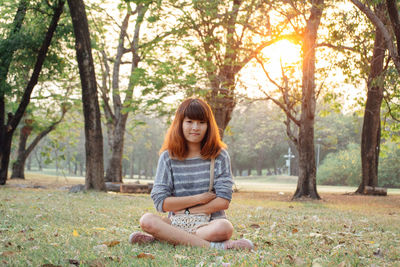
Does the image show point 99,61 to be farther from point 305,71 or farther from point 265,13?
point 305,71

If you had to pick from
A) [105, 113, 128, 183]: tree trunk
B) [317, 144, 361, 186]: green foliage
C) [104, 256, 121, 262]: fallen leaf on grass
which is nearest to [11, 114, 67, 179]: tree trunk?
[105, 113, 128, 183]: tree trunk

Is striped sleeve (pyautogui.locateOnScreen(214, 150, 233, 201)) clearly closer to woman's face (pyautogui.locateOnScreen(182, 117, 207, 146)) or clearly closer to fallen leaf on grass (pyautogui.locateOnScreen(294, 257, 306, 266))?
woman's face (pyautogui.locateOnScreen(182, 117, 207, 146))

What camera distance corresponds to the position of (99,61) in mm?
25125

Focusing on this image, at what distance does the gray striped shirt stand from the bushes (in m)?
38.2

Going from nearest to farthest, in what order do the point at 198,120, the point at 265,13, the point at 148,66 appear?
the point at 198,120 < the point at 265,13 < the point at 148,66

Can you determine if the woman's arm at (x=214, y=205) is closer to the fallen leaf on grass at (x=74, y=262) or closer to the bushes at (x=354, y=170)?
the fallen leaf on grass at (x=74, y=262)

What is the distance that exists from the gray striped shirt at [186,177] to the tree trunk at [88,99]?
9.34 meters

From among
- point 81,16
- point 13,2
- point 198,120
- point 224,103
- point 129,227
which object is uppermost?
point 13,2

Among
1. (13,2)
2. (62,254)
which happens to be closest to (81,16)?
(13,2)

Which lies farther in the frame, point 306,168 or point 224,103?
point 224,103

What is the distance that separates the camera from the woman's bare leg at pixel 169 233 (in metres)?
4.25

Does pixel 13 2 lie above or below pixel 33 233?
above

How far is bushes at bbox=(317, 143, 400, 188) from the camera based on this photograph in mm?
40656

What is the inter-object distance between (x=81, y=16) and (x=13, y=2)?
5438 millimetres
